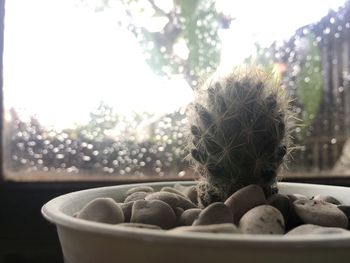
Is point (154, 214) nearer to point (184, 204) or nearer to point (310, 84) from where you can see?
point (184, 204)

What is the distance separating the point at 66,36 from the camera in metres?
0.88

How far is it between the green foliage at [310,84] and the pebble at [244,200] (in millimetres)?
444

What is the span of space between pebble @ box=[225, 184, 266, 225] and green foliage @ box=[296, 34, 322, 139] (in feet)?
1.46

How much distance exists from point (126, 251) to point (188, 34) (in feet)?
2.00

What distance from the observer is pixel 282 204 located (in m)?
0.51

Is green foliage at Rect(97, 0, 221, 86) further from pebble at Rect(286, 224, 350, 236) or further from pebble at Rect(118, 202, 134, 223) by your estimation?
Result: pebble at Rect(286, 224, 350, 236)

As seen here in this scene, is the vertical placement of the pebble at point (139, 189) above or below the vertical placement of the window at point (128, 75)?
below

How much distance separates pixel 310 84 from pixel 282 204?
1.55ft

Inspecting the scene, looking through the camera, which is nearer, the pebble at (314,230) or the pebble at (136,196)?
the pebble at (314,230)

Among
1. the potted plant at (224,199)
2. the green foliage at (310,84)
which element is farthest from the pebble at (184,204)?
the green foliage at (310,84)

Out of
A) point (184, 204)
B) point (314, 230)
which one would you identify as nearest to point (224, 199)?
point (184, 204)

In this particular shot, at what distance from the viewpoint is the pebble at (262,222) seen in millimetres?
418

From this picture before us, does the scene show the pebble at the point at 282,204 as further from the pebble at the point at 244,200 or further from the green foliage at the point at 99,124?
the green foliage at the point at 99,124

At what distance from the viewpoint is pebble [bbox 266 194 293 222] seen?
0.51 meters
